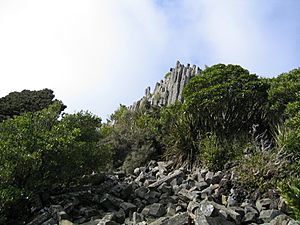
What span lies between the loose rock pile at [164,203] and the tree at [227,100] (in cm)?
186

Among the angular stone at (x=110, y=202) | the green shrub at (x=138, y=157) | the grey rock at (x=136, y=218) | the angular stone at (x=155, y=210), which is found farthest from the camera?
A: the green shrub at (x=138, y=157)

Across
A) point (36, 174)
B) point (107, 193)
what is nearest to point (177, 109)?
point (107, 193)

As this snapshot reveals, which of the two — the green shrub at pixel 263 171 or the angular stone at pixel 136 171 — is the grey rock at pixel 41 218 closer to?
the angular stone at pixel 136 171

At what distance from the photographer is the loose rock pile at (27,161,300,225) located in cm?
845

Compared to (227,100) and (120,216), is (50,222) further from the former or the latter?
(227,100)

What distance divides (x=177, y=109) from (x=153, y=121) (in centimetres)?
97

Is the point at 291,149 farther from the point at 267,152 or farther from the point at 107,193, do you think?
the point at 107,193

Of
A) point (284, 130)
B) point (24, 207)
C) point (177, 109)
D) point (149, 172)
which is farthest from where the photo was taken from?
point (177, 109)

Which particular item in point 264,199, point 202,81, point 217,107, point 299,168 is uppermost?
point 202,81

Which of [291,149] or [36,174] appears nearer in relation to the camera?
[36,174]

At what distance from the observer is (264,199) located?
9523 mm

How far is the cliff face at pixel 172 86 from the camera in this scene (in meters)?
20.1

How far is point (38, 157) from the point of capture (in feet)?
30.1

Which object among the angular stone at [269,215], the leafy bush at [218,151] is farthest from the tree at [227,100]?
the angular stone at [269,215]
